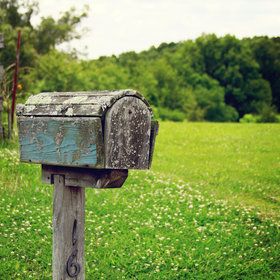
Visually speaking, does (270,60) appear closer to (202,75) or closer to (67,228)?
(202,75)

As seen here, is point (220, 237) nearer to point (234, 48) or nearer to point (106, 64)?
point (106, 64)

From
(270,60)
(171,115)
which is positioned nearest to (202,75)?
(270,60)

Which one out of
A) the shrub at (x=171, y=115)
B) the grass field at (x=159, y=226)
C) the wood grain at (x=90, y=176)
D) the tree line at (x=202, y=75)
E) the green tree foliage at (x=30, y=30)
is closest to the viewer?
the wood grain at (x=90, y=176)

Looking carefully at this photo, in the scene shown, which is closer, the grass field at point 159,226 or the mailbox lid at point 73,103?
the mailbox lid at point 73,103

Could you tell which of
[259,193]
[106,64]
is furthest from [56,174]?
[106,64]

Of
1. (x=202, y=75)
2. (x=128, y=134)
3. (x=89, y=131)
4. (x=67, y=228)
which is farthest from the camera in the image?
(x=202, y=75)

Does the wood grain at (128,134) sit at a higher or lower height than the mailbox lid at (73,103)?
lower

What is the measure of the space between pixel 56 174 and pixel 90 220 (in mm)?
4202

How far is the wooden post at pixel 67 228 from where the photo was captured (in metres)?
4.04

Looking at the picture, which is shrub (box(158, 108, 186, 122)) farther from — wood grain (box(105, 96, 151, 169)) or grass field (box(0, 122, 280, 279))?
wood grain (box(105, 96, 151, 169))

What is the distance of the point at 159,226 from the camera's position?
8.10m

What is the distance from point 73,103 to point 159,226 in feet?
15.6

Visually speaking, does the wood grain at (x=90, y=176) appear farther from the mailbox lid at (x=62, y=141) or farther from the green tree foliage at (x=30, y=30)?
the green tree foliage at (x=30, y=30)

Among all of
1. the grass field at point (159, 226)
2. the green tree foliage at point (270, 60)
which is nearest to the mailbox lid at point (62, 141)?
the grass field at point (159, 226)
